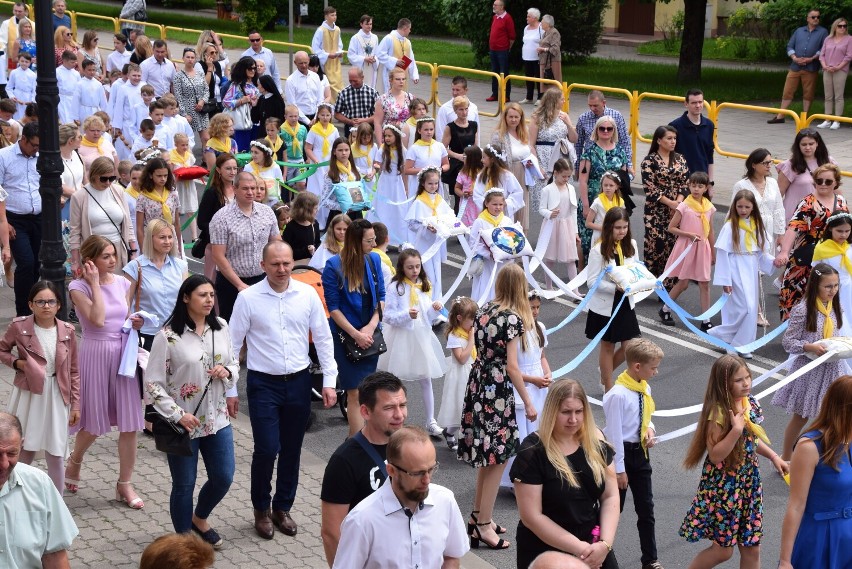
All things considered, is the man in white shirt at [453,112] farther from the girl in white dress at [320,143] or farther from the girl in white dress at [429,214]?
the girl in white dress at [429,214]

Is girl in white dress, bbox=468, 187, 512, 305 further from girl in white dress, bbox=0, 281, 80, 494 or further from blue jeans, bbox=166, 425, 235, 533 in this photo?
girl in white dress, bbox=0, 281, 80, 494

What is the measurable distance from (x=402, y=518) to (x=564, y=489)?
0.98 meters

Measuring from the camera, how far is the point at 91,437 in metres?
8.81

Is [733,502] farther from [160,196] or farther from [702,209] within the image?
[702,209]

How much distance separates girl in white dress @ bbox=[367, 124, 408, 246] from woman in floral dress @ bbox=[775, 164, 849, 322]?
522cm

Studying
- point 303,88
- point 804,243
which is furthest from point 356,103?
point 804,243

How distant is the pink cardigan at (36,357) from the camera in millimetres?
8086

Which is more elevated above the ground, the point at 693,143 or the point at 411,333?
the point at 693,143

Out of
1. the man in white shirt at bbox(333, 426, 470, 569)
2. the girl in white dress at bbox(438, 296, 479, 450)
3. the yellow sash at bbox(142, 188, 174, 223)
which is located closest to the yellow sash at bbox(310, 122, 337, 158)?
the yellow sash at bbox(142, 188, 174, 223)

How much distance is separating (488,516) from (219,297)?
3451 millimetres

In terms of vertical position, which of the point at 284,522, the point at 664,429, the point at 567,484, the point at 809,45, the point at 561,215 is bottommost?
the point at 664,429

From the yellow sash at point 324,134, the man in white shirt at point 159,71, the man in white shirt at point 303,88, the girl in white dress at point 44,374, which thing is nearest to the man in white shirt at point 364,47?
the man in white shirt at point 303,88

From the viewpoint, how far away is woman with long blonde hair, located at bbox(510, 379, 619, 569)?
6.08 meters

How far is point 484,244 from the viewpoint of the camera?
12.0m
